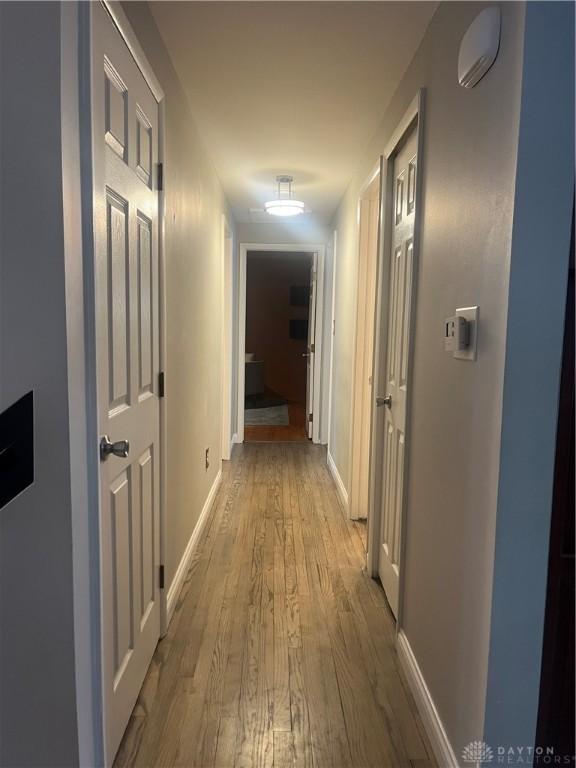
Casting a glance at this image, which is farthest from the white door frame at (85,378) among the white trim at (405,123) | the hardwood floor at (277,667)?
the white trim at (405,123)

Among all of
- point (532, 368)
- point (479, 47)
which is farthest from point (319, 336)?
point (532, 368)

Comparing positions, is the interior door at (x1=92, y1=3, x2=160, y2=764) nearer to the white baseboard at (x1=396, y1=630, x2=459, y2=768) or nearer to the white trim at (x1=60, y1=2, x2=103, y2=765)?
the white trim at (x1=60, y1=2, x2=103, y2=765)

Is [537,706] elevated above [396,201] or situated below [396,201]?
below

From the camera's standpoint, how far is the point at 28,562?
3.34ft

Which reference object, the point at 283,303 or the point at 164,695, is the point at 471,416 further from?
the point at 283,303

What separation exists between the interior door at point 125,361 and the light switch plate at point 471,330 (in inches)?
36.9

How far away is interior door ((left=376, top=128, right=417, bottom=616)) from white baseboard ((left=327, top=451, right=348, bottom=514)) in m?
1.04

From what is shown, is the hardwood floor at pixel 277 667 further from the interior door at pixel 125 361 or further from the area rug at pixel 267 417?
the area rug at pixel 267 417

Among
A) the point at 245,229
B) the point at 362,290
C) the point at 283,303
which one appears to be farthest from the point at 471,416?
the point at 283,303

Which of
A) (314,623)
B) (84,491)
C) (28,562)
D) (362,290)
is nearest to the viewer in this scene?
(28,562)

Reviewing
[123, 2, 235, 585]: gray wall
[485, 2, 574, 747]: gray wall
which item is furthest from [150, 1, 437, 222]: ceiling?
[485, 2, 574, 747]: gray wall

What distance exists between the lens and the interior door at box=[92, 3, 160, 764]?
4.30 ft

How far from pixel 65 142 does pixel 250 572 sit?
7.20 feet

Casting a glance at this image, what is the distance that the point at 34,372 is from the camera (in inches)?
39.8
